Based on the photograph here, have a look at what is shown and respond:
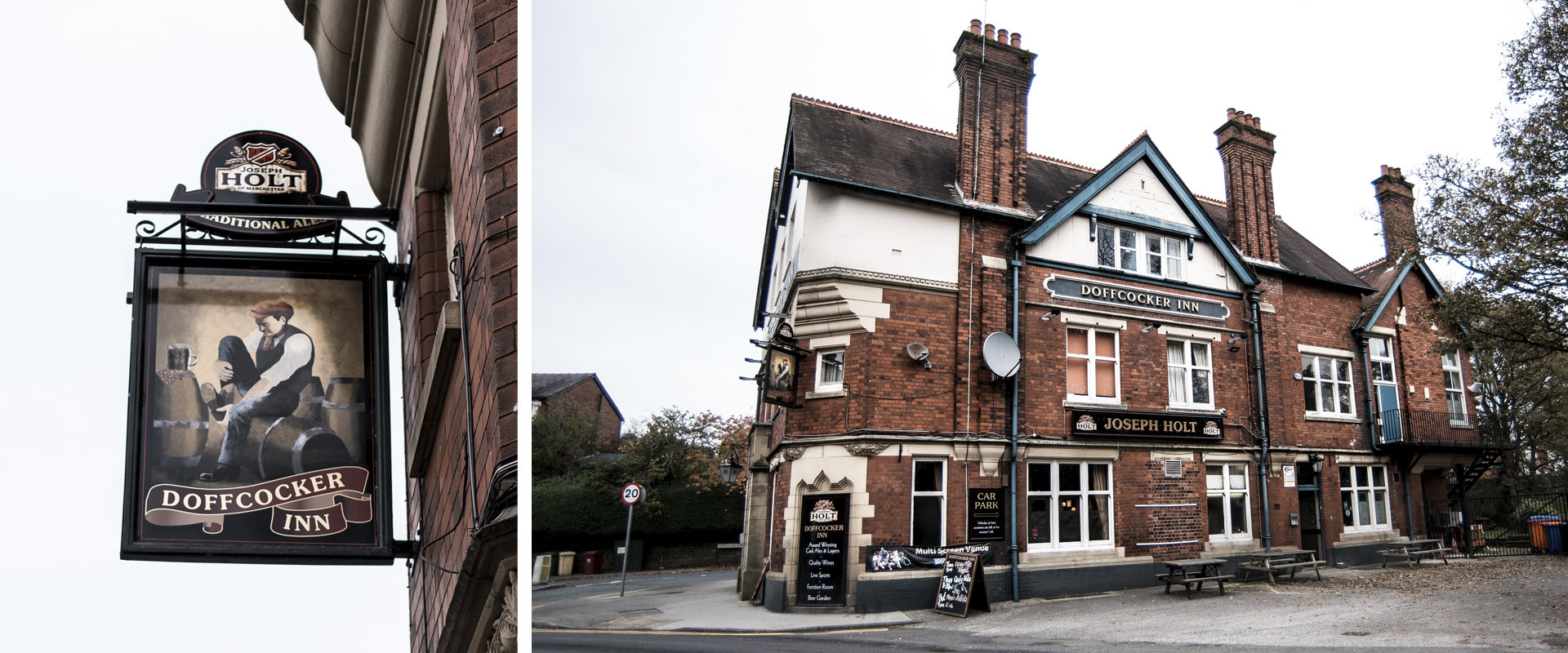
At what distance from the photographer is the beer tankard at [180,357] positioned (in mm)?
3996

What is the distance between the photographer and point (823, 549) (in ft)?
22.3

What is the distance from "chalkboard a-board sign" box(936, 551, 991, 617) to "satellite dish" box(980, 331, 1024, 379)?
173 centimetres

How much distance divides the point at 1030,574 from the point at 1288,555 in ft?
6.89

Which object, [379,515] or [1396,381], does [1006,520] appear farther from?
[379,515]

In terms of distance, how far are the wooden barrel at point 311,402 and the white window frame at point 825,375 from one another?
12.5ft

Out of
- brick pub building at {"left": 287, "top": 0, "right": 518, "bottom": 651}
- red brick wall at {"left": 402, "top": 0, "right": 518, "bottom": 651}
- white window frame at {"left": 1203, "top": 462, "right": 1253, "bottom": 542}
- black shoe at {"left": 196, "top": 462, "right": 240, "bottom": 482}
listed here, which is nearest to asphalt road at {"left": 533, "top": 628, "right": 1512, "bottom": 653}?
brick pub building at {"left": 287, "top": 0, "right": 518, "bottom": 651}

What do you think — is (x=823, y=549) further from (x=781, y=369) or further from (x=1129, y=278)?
(x=1129, y=278)

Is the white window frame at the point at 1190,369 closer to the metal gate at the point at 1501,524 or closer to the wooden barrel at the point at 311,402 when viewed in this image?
the metal gate at the point at 1501,524

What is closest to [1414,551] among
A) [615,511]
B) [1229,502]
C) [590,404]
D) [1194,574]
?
[1194,574]

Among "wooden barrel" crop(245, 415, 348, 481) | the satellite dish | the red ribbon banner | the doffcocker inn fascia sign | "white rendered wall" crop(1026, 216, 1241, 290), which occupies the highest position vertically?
"white rendered wall" crop(1026, 216, 1241, 290)

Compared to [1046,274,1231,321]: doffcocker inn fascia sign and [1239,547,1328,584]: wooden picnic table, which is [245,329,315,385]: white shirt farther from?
[1239,547,1328,584]: wooden picnic table

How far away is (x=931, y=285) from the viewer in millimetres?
7320

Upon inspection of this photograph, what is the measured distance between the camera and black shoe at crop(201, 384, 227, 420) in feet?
12.9

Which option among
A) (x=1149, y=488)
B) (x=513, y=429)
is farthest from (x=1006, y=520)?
(x=513, y=429)
